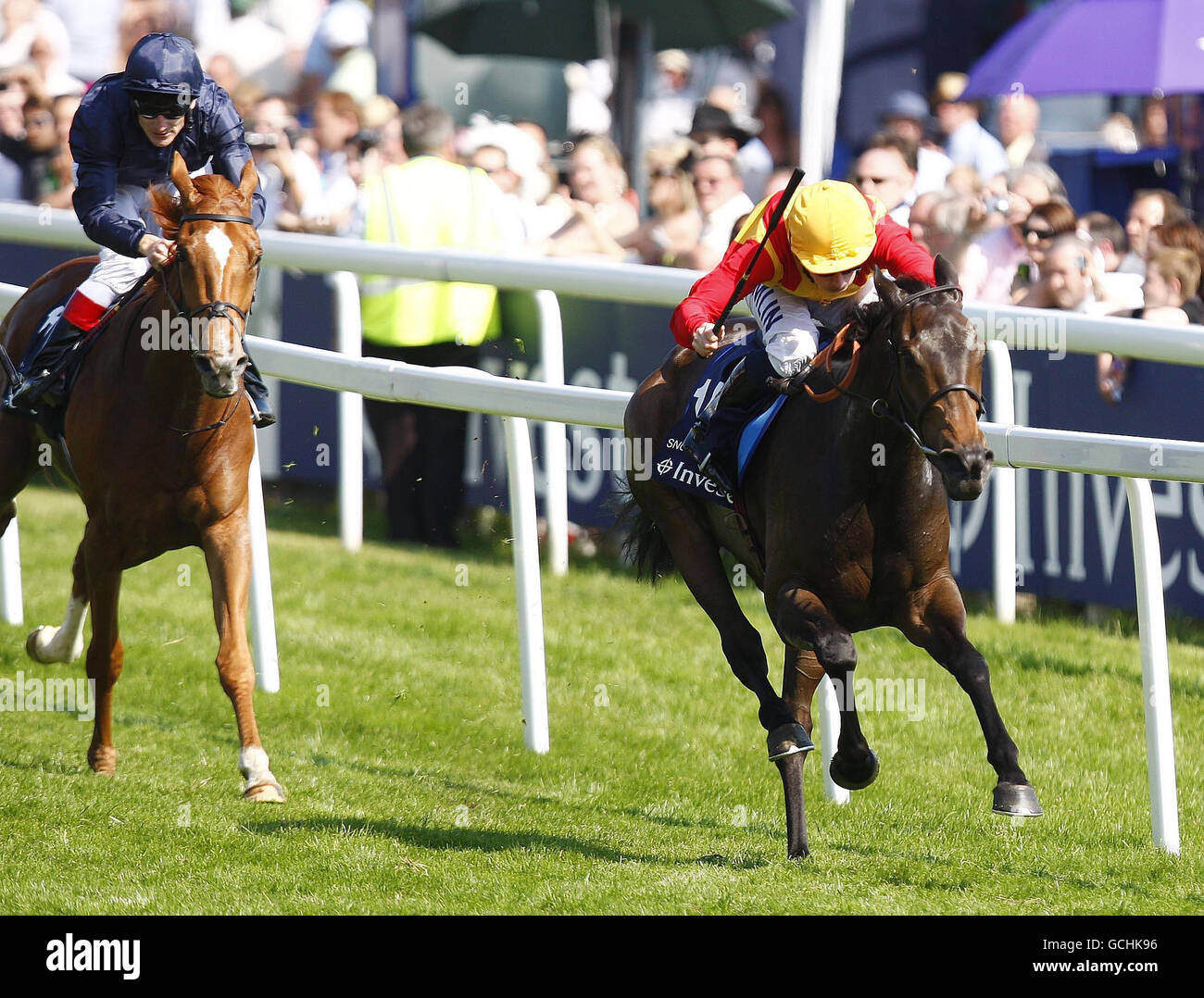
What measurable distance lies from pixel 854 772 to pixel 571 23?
28.0ft

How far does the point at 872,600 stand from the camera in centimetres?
482

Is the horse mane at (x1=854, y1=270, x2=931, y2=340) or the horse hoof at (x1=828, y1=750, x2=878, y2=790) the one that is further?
the horse hoof at (x1=828, y1=750, x2=878, y2=790)

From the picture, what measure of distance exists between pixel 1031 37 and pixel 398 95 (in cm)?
629

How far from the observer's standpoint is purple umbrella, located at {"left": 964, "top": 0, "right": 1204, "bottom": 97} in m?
10.3

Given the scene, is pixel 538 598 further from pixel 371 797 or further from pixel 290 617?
pixel 290 617

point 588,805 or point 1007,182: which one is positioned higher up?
point 1007,182

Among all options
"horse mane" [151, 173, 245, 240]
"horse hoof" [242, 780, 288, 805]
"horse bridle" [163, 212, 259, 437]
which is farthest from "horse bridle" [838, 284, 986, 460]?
"horse hoof" [242, 780, 288, 805]

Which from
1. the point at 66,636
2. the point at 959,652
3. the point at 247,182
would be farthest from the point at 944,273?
the point at 66,636

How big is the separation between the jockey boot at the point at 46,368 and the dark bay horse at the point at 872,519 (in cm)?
234

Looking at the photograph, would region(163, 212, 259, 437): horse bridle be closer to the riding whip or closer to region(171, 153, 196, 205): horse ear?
region(171, 153, 196, 205): horse ear

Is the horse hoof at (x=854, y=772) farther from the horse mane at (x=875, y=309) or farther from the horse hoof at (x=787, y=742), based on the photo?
the horse mane at (x=875, y=309)

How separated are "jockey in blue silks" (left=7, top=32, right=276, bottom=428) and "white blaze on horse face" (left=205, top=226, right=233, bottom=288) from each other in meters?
0.24

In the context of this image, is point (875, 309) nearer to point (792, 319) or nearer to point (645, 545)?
point (792, 319)
